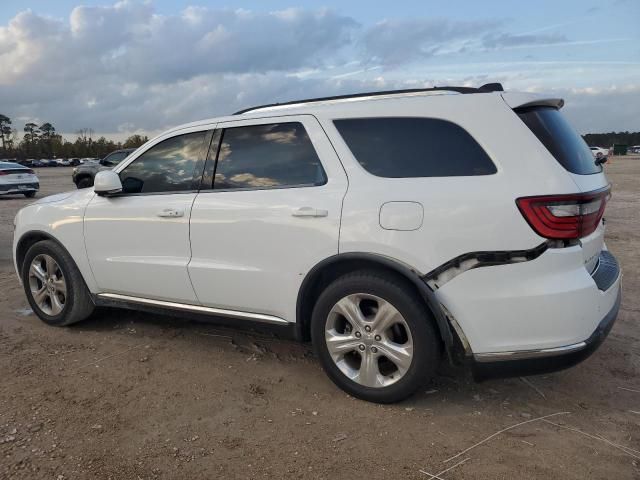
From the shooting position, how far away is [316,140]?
11.1 ft

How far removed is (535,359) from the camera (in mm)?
2789

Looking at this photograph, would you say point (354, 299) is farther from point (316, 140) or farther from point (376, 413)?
point (316, 140)

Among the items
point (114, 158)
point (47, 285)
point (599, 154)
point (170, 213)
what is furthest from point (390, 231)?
point (114, 158)

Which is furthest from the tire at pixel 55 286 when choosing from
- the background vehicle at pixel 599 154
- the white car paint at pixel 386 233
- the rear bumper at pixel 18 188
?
the rear bumper at pixel 18 188

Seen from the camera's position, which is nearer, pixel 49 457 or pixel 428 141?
pixel 49 457

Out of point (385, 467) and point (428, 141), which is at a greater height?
point (428, 141)

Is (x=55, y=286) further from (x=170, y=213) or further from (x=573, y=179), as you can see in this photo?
(x=573, y=179)

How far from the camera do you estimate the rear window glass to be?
285 cm

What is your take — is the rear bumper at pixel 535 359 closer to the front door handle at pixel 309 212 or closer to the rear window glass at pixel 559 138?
the rear window glass at pixel 559 138

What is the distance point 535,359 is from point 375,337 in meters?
0.86

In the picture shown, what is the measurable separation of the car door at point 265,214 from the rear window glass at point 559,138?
110cm

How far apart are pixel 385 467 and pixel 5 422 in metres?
2.15

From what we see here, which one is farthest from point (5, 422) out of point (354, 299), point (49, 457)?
point (354, 299)

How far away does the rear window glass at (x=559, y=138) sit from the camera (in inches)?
112
